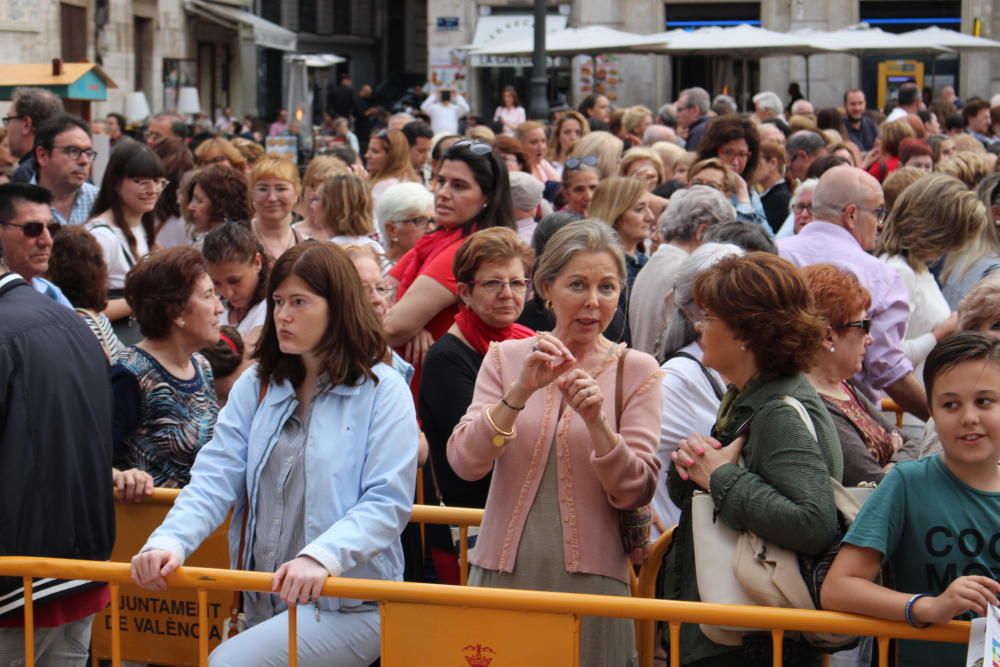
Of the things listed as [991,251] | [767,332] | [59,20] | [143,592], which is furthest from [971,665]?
[59,20]

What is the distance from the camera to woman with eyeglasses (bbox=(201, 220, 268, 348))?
6.43 metres

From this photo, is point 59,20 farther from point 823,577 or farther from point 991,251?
point 823,577

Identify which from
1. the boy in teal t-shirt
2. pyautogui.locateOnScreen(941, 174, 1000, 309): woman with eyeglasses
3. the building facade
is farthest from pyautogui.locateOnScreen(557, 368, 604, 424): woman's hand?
the building facade

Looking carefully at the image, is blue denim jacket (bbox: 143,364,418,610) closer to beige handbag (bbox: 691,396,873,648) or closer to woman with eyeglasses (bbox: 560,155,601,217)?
beige handbag (bbox: 691,396,873,648)

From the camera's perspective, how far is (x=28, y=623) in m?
4.07

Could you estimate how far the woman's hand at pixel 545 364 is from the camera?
384 cm

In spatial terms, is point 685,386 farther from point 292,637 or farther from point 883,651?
point 292,637

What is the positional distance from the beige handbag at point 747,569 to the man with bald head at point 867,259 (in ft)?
7.70

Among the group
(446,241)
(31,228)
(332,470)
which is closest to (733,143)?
(446,241)

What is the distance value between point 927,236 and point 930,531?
3536 mm

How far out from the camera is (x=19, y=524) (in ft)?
13.7

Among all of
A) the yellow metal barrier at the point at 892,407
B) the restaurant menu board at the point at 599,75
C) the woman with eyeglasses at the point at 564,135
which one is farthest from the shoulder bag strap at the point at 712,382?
the restaurant menu board at the point at 599,75

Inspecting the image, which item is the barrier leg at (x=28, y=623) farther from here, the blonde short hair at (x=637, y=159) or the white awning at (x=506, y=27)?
the white awning at (x=506, y=27)

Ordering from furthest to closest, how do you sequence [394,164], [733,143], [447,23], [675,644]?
[447,23] < [394,164] < [733,143] < [675,644]
